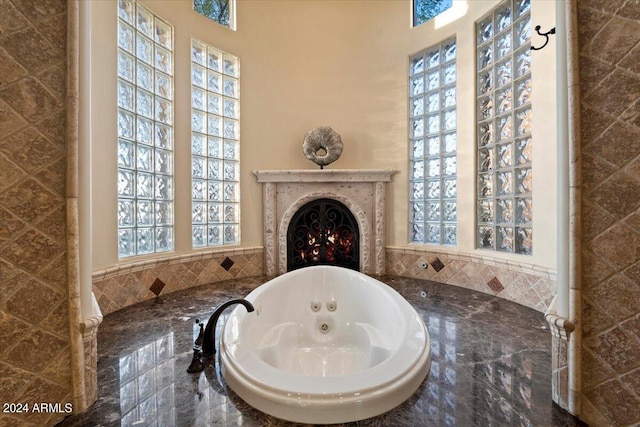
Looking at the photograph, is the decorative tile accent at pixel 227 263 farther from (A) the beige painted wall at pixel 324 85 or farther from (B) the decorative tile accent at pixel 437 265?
(B) the decorative tile accent at pixel 437 265

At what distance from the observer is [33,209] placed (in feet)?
3.14

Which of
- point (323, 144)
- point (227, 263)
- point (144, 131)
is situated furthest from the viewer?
point (323, 144)

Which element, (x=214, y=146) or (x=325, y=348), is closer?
(x=325, y=348)

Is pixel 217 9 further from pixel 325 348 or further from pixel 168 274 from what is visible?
pixel 325 348

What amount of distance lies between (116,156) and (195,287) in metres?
1.44

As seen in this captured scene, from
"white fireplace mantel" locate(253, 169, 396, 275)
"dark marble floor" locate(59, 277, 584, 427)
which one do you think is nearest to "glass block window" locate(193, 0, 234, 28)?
"white fireplace mantel" locate(253, 169, 396, 275)

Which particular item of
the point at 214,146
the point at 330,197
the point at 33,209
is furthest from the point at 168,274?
the point at 330,197

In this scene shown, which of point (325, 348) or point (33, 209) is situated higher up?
point (33, 209)

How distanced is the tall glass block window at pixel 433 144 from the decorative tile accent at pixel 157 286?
2795 millimetres

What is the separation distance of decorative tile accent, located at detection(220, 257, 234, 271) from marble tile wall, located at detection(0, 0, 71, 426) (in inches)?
81.0

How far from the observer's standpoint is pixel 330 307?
2.41 m

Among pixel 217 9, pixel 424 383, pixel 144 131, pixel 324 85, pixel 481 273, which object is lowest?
pixel 424 383

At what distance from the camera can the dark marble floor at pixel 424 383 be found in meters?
1.02

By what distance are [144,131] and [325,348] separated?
251 centimetres
